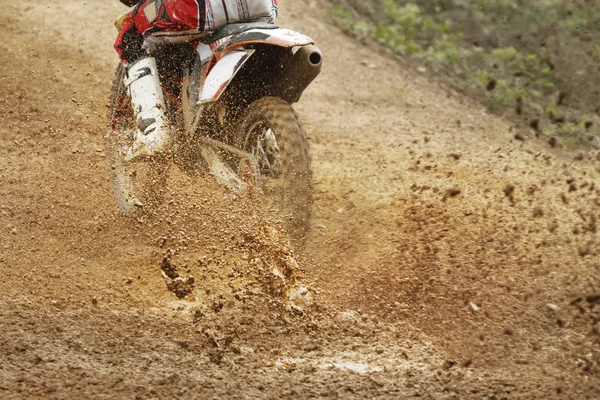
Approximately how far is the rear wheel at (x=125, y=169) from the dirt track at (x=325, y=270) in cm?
15

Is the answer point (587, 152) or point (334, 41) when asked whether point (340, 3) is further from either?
point (587, 152)

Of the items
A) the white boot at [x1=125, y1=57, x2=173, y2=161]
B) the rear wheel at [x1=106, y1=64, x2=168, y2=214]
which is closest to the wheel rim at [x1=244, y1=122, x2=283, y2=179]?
the white boot at [x1=125, y1=57, x2=173, y2=161]

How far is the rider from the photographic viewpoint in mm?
4074

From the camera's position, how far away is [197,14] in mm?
4055

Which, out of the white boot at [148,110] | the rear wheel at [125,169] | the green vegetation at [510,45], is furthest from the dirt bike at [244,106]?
the green vegetation at [510,45]

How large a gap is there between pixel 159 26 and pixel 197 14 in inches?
11.7

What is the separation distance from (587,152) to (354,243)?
2.85m

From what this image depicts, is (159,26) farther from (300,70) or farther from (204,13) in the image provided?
(300,70)

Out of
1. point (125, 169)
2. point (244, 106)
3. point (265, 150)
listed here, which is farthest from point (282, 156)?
point (125, 169)

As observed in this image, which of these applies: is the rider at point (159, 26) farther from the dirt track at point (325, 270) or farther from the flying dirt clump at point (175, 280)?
the flying dirt clump at point (175, 280)

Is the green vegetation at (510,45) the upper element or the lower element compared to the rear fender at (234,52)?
lower

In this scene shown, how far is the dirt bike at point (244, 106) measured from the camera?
3822mm

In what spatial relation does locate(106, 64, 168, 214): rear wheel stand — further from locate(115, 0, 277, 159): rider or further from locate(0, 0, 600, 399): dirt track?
locate(115, 0, 277, 159): rider

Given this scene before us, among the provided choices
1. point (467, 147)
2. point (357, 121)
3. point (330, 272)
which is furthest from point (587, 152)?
point (330, 272)
